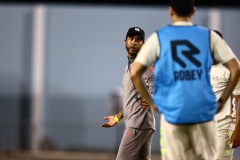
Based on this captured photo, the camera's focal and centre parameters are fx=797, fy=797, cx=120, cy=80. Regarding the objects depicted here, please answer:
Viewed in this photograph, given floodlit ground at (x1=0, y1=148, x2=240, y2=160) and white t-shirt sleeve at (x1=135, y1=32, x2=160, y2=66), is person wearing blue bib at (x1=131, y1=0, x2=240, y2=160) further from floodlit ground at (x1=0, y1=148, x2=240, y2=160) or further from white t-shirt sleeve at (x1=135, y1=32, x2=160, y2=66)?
floodlit ground at (x1=0, y1=148, x2=240, y2=160)

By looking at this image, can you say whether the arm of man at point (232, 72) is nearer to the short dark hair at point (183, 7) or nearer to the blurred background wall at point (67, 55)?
the short dark hair at point (183, 7)

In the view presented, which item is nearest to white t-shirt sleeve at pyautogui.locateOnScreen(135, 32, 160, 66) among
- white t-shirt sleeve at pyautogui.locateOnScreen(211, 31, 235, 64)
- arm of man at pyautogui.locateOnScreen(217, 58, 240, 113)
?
white t-shirt sleeve at pyautogui.locateOnScreen(211, 31, 235, 64)

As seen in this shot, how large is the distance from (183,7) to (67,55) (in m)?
17.0

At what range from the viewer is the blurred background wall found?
22.1m

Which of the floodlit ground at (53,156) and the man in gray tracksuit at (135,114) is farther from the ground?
the man in gray tracksuit at (135,114)

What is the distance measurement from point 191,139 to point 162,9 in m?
16.8

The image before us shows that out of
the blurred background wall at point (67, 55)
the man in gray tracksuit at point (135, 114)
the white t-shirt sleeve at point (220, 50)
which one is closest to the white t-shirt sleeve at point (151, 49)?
the white t-shirt sleeve at point (220, 50)

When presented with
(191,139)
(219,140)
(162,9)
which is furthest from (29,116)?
(191,139)

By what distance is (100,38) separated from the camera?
74.5 ft

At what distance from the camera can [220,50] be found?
580cm

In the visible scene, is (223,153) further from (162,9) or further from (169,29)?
(162,9)

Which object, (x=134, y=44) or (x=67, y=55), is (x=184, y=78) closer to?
(x=134, y=44)

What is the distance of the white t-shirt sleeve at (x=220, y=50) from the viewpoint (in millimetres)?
5801

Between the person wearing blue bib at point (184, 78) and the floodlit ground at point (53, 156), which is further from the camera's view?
the floodlit ground at point (53, 156)
